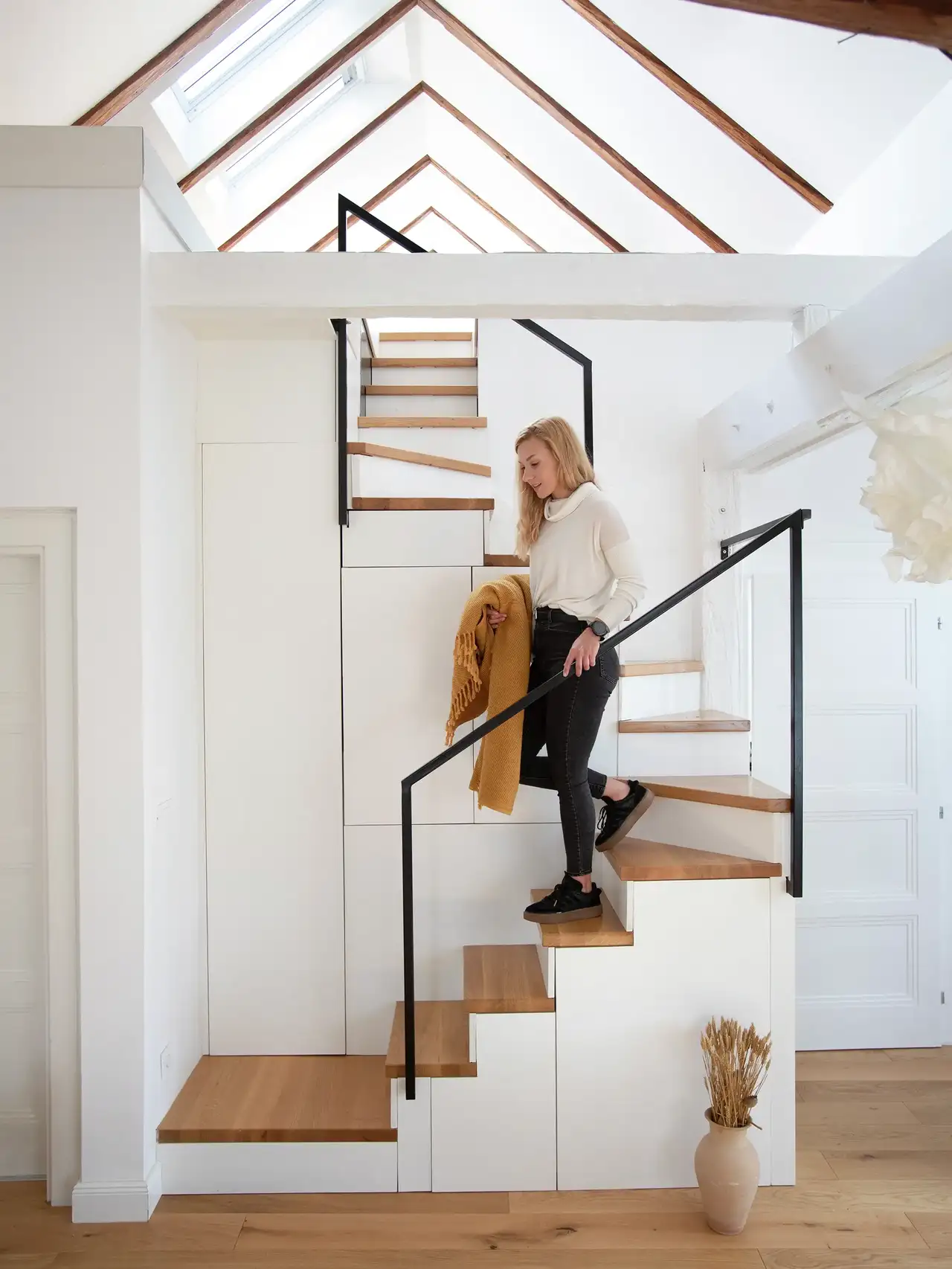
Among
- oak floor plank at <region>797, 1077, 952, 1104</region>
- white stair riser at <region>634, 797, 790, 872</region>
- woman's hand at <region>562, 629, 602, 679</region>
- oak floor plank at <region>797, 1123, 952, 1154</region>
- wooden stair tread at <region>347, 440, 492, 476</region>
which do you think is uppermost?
wooden stair tread at <region>347, 440, 492, 476</region>

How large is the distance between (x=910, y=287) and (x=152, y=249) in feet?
6.40

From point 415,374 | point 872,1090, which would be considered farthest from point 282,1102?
point 415,374

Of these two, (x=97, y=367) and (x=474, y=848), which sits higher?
(x=97, y=367)

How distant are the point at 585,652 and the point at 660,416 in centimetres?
162

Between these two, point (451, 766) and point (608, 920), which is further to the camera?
point (451, 766)

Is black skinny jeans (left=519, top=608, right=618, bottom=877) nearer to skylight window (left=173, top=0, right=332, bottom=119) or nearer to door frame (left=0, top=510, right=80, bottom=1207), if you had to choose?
door frame (left=0, top=510, right=80, bottom=1207)

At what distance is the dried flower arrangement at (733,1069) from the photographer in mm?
2326

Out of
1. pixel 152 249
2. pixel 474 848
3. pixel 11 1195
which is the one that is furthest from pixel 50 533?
pixel 11 1195

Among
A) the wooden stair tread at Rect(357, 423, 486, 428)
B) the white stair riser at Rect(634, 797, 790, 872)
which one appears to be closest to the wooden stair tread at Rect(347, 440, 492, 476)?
the wooden stair tread at Rect(357, 423, 486, 428)

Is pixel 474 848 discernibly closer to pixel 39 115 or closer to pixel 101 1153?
pixel 101 1153

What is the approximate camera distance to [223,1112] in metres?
2.59

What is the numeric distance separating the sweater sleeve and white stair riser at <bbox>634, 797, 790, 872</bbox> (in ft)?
2.14

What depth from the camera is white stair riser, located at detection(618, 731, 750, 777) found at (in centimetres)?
303

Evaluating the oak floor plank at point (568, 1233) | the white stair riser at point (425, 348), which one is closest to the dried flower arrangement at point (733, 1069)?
the oak floor plank at point (568, 1233)
